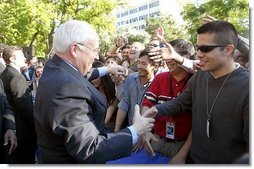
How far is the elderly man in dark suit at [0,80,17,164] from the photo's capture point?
2627 millimetres

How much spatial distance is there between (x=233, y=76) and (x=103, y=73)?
1375 millimetres

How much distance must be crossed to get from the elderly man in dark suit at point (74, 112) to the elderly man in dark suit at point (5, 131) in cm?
106

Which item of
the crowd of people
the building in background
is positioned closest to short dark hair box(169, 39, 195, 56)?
the crowd of people

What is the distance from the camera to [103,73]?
2.87m

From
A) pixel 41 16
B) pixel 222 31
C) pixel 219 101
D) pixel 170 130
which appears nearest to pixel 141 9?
pixel 41 16

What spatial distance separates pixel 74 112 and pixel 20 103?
5.65 ft

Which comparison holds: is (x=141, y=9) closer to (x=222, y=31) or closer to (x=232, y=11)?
(x=232, y=11)

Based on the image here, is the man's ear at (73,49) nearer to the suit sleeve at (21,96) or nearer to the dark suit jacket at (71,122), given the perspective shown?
the dark suit jacket at (71,122)

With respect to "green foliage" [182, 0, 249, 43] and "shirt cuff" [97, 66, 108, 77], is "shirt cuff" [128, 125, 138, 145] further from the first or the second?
"shirt cuff" [97, 66, 108, 77]

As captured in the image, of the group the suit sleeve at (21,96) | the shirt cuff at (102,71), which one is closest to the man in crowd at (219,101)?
the shirt cuff at (102,71)

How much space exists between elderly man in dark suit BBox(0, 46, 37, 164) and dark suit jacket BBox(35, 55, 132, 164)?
1449 mm

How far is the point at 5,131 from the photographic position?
2678mm

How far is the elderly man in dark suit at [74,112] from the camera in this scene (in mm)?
1451

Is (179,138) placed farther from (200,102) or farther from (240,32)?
(240,32)
